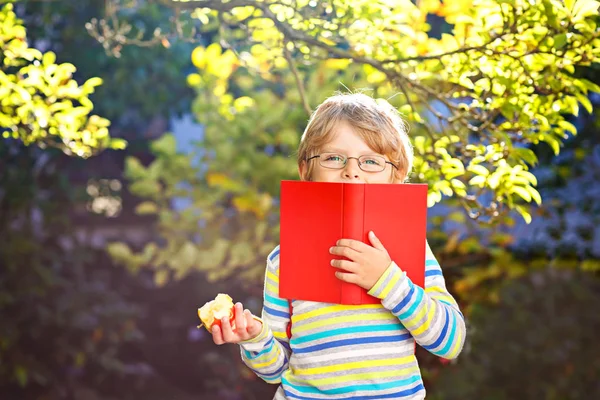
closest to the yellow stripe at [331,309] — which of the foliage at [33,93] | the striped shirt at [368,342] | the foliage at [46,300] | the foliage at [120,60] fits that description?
the striped shirt at [368,342]

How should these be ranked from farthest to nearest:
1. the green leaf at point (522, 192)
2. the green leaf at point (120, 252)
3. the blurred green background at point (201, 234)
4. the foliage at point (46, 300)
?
the foliage at point (46, 300) < the green leaf at point (120, 252) < the blurred green background at point (201, 234) < the green leaf at point (522, 192)

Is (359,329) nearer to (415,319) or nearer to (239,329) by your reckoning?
(415,319)

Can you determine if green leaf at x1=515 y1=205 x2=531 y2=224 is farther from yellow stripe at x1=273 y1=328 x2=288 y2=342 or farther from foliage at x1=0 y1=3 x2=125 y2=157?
foliage at x1=0 y1=3 x2=125 y2=157

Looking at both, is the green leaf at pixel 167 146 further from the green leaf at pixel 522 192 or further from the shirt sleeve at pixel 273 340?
the shirt sleeve at pixel 273 340

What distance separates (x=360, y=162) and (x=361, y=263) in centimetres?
22

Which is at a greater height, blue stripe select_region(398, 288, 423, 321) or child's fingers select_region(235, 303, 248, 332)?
blue stripe select_region(398, 288, 423, 321)

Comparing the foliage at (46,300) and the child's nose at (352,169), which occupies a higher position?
the child's nose at (352,169)

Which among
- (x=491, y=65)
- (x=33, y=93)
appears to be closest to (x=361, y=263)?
(x=491, y=65)

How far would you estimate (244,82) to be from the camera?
12.9 feet

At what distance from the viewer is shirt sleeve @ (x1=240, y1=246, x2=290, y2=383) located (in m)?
1.53

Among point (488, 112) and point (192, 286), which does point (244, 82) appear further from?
point (488, 112)

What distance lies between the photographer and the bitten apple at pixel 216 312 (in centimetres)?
143

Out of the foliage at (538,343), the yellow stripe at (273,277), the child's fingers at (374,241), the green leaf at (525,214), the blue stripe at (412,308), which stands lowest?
the foliage at (538,343)

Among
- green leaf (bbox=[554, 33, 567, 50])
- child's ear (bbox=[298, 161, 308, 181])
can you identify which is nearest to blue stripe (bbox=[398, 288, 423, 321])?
child's ear (bbox=[298, 161, 308, 181])
